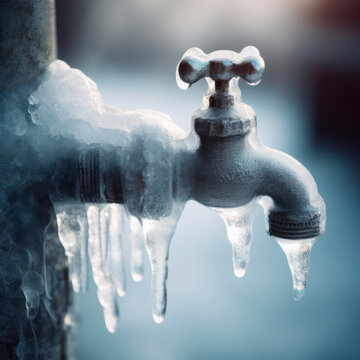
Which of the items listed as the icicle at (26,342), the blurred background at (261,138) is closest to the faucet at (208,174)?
the icicle at (26,342)

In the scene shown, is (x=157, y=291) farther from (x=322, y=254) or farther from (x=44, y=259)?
(x=322, y=254)

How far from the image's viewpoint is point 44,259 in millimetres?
959

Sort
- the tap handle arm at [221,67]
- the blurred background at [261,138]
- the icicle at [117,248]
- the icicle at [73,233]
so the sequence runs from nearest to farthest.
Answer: the tap handle arm at [221,67]
the icicle at [73,233]
the icicle at [117,248]
the blurred background at [261,138]

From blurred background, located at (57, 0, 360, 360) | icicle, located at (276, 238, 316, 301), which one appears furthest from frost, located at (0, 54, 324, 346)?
blurred background, located at (57, 0, 360, 360)

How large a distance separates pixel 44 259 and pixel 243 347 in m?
1.73

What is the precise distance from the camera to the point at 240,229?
0.95 m

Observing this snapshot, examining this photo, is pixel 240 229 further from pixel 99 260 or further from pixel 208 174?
pixel 99 260

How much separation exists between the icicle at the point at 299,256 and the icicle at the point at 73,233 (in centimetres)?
33

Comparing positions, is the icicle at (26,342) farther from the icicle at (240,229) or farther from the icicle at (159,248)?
the icicle at (240,229)

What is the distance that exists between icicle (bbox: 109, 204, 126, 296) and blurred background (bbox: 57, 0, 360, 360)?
1.21 metres

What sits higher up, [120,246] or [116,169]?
[116,169]

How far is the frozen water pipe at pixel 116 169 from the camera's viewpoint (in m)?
0.85

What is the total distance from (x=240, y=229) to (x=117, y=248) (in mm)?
271

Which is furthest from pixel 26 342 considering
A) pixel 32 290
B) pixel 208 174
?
pixel 208 174
